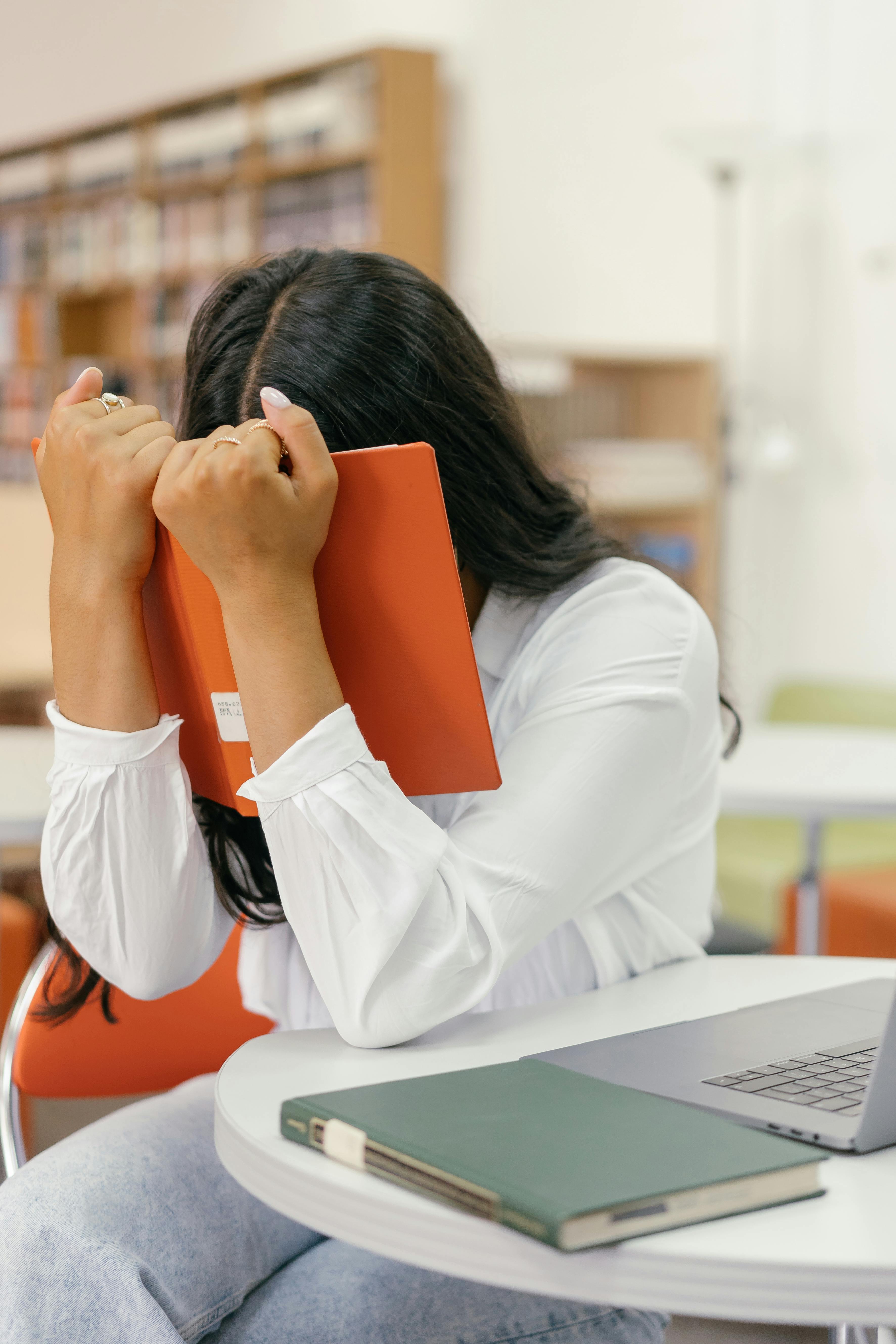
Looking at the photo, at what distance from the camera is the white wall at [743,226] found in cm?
359

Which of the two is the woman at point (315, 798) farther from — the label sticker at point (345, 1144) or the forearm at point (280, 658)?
the label sticker at point (345, 1144)

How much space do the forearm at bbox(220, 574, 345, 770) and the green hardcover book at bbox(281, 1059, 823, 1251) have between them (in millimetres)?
217

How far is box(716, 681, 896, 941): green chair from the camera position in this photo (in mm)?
2787

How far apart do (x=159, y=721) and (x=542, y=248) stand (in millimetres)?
3817

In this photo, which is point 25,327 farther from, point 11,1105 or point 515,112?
point 11,1105

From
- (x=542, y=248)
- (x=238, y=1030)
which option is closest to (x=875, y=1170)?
(x=238, y=1030)

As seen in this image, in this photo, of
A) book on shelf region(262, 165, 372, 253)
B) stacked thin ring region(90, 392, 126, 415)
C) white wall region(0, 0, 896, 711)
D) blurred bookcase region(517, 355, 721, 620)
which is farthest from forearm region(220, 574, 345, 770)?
book on shelf region(262, 165, 372, 253)

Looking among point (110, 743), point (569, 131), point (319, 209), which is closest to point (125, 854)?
point (110, 743)

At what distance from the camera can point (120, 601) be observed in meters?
0.94

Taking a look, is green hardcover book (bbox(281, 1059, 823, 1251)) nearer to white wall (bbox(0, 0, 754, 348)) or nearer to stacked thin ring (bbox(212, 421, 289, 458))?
stacked thin ring (bbox(212, 421, 289, 458))

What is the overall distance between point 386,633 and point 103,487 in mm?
210

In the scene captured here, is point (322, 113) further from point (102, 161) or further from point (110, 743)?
point (110, 743)

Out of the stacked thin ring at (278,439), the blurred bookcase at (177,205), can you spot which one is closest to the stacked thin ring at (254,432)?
the stacked thin ring at (278,439)

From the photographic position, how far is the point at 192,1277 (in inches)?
36.0
